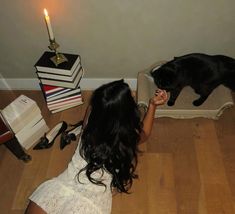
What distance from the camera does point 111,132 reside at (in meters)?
0.95

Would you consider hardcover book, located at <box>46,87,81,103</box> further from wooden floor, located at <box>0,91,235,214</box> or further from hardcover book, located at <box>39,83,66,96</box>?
wooden floor, located at <box>0,91,235,214</box>

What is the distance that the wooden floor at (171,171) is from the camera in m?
1.37

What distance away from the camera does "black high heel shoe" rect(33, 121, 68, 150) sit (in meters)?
1.59

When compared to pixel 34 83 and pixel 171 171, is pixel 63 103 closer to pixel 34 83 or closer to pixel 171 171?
pixel 34 83

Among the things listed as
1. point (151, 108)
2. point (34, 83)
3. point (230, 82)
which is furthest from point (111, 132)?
point (34, 83)

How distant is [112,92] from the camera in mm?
879

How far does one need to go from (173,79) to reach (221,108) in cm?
42

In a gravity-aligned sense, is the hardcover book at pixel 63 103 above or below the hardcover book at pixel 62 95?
below

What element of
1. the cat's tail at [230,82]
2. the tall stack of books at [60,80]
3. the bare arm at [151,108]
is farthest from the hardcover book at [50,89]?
A: the cat's tail at [230,82]

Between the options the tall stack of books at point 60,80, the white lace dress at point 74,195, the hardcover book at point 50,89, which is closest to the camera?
the white lace dress at point 74,195

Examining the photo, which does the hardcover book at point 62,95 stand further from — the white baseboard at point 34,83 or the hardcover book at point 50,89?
the white baseboard at point 34,83

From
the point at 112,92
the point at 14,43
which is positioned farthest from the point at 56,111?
the point at 112,92

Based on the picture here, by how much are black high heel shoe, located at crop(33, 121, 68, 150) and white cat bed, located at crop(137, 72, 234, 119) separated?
0.50 metres

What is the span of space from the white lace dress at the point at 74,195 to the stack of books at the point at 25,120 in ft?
1.67
